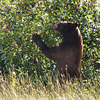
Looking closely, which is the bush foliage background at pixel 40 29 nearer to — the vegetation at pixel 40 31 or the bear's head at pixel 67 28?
the vegetation at pixel 40 31

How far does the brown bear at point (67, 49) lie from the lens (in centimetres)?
521

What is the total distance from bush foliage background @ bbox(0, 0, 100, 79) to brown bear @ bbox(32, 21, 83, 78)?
1056 millimetres

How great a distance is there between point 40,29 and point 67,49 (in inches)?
54.3

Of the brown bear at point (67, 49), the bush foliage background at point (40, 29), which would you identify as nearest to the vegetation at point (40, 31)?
the bush foliage background at point (40, 29)

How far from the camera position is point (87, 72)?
6.61 m

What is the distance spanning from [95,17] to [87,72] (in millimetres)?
1544

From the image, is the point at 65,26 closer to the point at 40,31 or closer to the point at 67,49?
the point at 67,49

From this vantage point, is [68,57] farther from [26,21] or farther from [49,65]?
[26,21]

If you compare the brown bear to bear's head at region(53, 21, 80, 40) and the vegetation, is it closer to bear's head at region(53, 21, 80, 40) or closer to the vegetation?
bear's head at region(53, 21, 80, 40)

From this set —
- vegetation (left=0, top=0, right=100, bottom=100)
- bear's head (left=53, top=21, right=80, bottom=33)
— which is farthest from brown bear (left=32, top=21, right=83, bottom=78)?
vegetation (left=0, top=0, right=100, bottom=100)

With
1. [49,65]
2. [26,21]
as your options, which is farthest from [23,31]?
[49,65]

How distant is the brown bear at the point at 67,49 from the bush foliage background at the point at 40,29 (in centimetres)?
106

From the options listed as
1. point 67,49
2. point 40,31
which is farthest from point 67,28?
point 40,31

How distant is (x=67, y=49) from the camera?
5.34m
